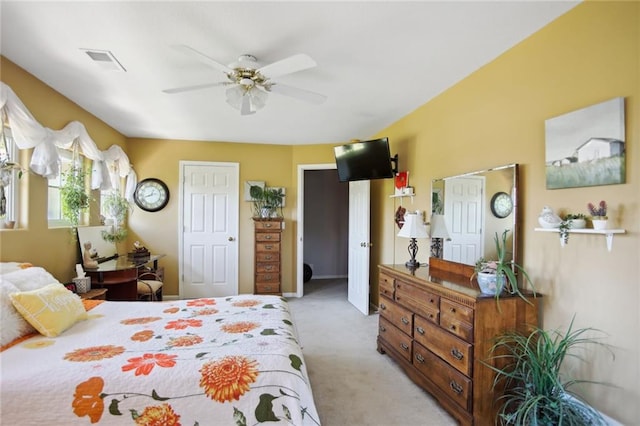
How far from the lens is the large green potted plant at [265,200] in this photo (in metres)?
4.82

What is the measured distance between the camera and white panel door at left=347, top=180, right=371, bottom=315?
14.1ft

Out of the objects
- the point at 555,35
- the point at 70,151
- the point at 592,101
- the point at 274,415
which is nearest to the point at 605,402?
the point at 592,101

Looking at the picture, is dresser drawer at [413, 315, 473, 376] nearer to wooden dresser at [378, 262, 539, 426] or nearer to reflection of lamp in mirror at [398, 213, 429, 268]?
wooden dresser at [378, 262, 539, 426]

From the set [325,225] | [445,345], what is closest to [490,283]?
[445,345]

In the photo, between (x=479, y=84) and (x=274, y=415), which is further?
(x=479, y=84)

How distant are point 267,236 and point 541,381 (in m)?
3.74

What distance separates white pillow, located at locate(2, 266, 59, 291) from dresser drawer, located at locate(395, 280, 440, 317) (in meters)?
2.67

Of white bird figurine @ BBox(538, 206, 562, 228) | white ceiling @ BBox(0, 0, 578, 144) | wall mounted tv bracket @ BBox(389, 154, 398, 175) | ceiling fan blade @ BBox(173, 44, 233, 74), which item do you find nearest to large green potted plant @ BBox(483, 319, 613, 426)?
white bird figurine @ BBox(538, 206, 562, 228)

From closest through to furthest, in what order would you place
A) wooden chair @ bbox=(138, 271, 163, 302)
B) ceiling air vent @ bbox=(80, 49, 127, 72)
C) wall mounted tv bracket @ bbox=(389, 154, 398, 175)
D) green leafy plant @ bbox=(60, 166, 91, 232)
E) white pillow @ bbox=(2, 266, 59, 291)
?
white pillow @ bbox=(2, 266, 59, 291), ceiling air vent @ bbox=(80, 49, 127, 72), green leafy plant @ bbox=(60, 166, 91, 232), wooden chair @ bbox=(138, 271, 163, 302), wall mounted tv bracket @ bbox=(389, 154, 398, 175)

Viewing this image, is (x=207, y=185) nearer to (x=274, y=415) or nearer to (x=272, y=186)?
(x=272, y=186)

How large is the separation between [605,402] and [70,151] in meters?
4.83

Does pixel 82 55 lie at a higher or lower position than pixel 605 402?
higher

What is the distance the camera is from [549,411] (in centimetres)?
157

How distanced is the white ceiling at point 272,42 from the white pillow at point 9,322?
5.50 feet
